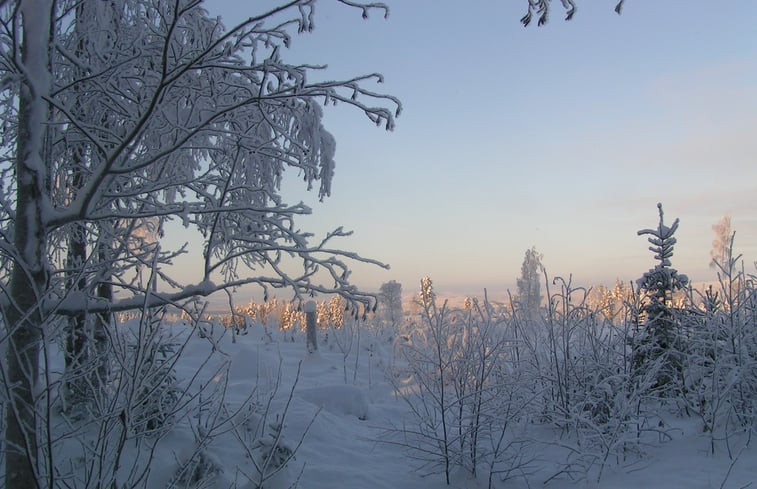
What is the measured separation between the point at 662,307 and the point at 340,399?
17.7 feet

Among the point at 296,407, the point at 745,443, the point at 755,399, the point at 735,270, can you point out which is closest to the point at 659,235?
the point at 735,270

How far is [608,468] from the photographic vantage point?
6113mm

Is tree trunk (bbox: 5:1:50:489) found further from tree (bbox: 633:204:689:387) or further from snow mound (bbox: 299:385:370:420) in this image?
tree (bbox: 633:204:689:387)

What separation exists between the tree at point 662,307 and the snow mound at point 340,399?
4.43 m

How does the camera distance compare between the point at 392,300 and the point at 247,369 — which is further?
the point at 392,300

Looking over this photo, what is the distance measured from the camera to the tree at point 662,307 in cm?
819

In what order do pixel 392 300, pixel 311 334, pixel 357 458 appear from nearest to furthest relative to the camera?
pixel 357 458 → pixel 311 334 → pixel 392 300

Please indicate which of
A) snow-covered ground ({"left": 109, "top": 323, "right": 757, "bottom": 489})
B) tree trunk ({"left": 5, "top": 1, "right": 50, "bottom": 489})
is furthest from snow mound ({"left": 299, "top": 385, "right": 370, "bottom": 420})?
tree trunk ({"left": 5, "top": 1, "right": 50, "bottom": 489})

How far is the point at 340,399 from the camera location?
9023 mm

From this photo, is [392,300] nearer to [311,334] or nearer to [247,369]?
[311,334]

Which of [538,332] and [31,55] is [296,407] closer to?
[538,332]

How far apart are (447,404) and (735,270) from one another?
3958 mm

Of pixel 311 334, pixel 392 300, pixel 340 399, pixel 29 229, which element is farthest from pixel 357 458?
pixel 392 300

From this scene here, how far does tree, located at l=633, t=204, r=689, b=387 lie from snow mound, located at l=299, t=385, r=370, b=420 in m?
4.43
